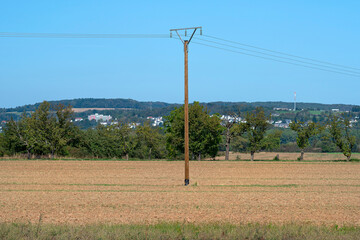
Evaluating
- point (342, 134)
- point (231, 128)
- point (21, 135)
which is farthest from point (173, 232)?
point (342, 134)

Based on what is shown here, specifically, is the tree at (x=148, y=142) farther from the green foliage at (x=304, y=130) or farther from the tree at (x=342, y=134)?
the tree at (x=342, y=134)

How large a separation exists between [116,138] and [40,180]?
40810 millimetres

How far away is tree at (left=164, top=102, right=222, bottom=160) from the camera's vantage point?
73.2 meters

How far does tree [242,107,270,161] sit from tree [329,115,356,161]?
9.50 meters

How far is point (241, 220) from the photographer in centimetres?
1831

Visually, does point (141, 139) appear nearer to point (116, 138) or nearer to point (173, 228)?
point (116, 138)

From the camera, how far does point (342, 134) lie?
70.2m

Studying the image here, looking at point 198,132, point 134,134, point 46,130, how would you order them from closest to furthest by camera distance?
point 46,130 < point 198,132 < point 134,134

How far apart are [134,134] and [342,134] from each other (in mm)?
33204

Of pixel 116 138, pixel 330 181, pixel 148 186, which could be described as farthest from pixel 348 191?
pixel 116 138

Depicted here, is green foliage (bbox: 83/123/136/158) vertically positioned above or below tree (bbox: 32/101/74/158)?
below

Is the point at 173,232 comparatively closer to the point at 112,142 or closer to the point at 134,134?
the point at 112,142

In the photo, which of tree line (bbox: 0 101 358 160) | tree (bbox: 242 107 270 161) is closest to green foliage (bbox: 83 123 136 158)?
tree line (bbox: 0 101 358 160)

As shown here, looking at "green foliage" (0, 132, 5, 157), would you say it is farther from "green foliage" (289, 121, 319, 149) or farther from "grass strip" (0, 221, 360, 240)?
"grass strip" (0, 221, 360, 240)
